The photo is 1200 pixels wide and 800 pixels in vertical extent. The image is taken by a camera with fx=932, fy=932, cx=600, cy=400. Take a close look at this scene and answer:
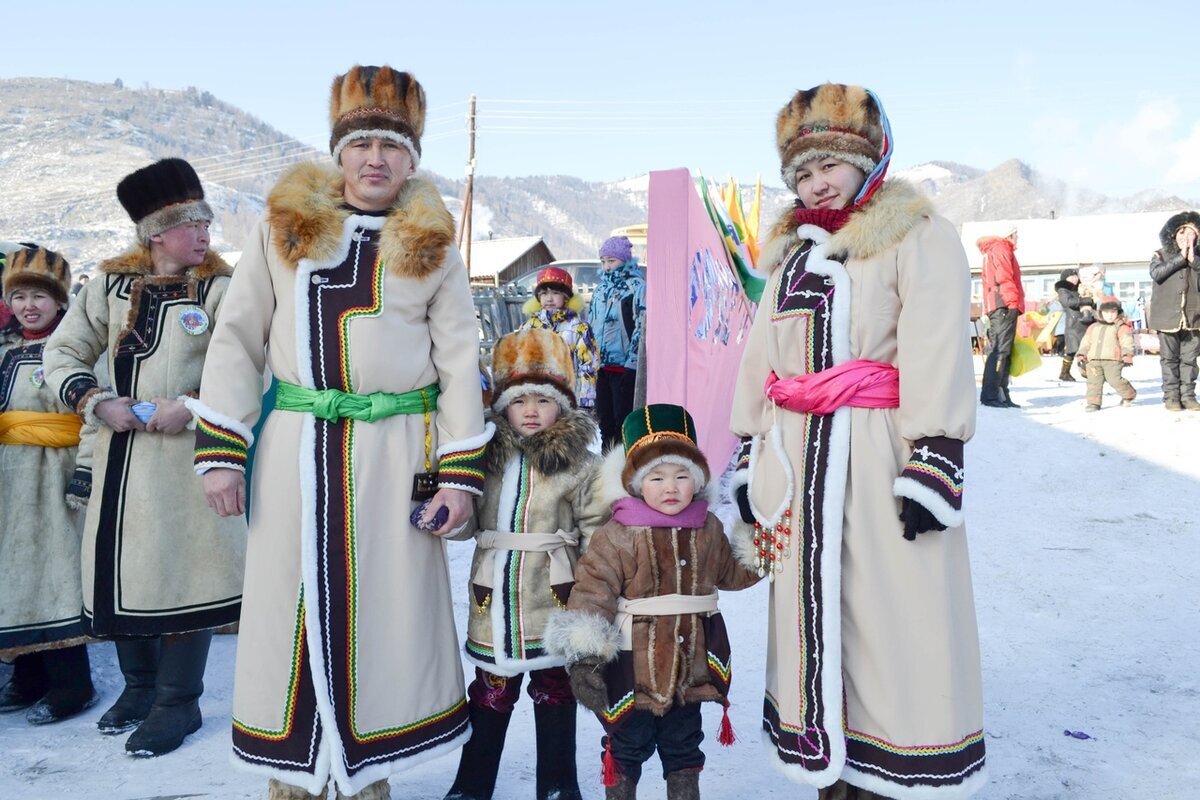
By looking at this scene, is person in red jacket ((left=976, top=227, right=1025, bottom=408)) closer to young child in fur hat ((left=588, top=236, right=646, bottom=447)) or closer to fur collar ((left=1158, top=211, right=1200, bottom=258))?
fur collar ((left=1158, top=211, right=1200, bottom=258))

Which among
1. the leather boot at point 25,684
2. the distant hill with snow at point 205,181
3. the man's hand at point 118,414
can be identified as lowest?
the leather boot at point 25,684

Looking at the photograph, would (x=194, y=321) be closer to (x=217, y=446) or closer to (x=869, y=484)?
(x=217, y=446)

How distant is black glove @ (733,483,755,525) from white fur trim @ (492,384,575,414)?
1.96 ft

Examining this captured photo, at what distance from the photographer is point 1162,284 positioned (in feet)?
27.4

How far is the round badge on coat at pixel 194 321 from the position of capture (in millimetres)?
3076

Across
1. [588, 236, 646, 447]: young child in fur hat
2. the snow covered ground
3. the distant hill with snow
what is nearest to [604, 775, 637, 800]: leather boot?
the snow covered ground

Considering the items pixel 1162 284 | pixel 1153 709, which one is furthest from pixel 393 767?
pixel 1162 284

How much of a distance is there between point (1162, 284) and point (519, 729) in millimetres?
7707

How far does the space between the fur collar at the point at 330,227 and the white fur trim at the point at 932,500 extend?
4.18 feet

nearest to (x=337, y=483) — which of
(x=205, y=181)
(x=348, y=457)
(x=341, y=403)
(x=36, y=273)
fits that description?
(x=348, y=457)

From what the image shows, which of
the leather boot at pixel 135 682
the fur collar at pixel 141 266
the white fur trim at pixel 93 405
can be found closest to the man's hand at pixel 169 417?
the white fur trim at pixel 93 405

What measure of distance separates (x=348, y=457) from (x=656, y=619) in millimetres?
881

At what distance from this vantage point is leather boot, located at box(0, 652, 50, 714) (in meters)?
3.48

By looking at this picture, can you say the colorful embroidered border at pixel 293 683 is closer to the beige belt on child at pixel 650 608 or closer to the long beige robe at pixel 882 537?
the beige belt on child at pixel 650 608
